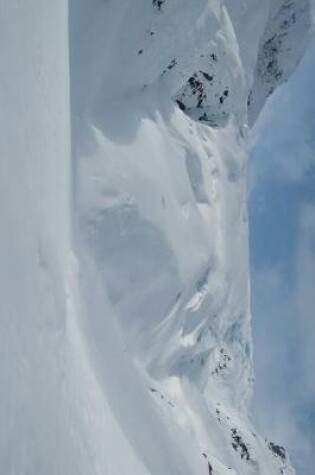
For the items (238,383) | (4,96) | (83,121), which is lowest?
(4,96)

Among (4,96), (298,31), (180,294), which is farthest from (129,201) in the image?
(298,31)

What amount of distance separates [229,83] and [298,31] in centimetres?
1192

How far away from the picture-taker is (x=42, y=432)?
3889mm

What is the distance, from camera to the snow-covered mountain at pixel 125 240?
3996 millimetres

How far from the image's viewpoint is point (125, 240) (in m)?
Result: 9.19

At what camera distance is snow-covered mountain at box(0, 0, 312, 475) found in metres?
4.00

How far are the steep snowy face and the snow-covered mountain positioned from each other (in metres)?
0.05

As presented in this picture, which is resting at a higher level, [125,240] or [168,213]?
[168,213]

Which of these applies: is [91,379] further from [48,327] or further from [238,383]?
[238,383]

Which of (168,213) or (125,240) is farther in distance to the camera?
(168,213)

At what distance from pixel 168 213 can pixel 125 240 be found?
197 centimetres

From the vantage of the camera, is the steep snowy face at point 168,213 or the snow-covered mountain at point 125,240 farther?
the steep snowy face at point 168,213

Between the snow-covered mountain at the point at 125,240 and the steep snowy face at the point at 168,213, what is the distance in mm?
47

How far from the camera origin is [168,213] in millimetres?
10883
